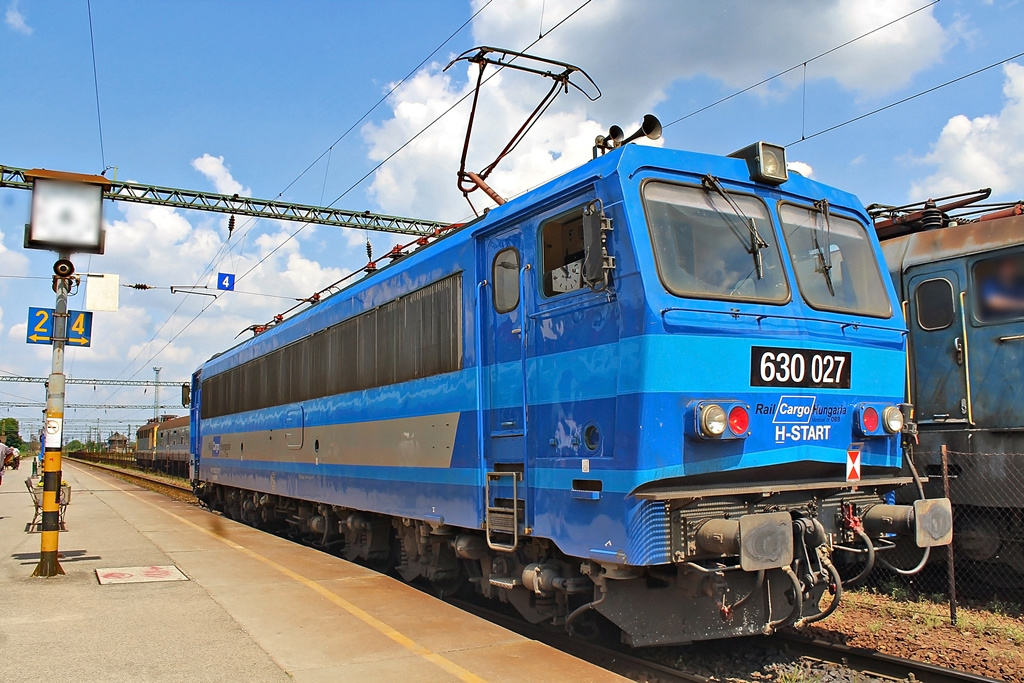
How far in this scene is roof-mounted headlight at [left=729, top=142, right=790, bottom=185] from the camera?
6.25 m

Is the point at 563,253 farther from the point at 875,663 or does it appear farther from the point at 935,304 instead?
the point at 935,304

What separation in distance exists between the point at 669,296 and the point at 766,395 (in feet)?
3.35

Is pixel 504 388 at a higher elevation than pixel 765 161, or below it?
below

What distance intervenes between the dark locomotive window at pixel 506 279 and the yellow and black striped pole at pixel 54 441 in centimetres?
618

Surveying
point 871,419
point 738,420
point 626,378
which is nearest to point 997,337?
point 871,419

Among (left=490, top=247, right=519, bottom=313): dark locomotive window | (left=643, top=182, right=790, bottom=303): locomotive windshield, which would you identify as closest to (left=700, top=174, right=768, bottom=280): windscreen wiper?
(left=643, top=182, right=790, bottom=303): locomotive windshield

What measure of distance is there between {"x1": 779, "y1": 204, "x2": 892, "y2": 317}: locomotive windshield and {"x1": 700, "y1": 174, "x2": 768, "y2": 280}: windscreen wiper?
1.19ft

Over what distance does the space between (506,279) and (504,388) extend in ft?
3.02

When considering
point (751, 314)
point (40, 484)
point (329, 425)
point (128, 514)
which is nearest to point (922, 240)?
point (751, 314)

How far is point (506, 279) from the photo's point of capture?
6.88 m

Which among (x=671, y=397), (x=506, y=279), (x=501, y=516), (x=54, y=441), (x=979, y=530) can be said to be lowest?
(x=979, y=530)

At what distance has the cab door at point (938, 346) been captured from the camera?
28.7 ft

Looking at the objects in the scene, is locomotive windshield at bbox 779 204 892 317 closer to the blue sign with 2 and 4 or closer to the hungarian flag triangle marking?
the hungarian flag triangle marking

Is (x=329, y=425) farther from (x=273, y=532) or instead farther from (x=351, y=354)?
(x=273, y=532)
